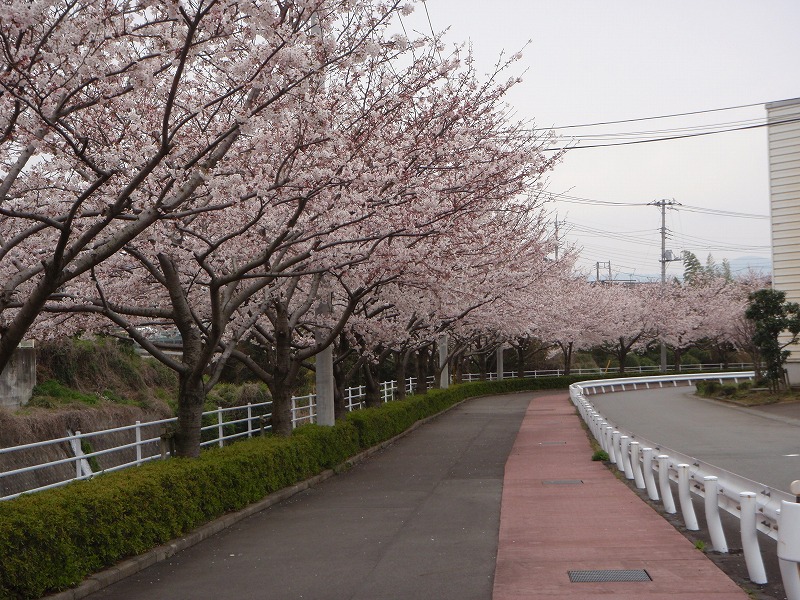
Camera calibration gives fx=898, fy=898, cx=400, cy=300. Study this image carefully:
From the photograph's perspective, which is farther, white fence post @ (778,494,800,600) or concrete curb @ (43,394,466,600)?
concrete curb @ (43,394,466,600)

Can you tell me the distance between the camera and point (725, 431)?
23.2 m

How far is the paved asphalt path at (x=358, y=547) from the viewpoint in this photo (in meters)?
8.03

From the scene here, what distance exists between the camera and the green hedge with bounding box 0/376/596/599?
7348mm

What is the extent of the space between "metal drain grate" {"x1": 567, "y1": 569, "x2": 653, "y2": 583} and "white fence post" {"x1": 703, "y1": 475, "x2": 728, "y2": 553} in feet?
3.60

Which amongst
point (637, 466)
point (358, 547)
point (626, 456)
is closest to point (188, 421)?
point (358, 547)

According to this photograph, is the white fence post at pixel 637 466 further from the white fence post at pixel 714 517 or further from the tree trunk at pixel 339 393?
the tree trunk at pixel 339 393

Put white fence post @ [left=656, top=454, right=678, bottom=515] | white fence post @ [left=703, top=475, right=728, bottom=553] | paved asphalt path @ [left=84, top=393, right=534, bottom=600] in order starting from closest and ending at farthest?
paved asphalt path @ [left=84, top=393, right=534, bottom=600]
white fence post @ [left=703, top=475, right=728, bottom=553]
white fence post @ [left=656, top=454, right=678, bottom=515]

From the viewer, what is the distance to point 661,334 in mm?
65562

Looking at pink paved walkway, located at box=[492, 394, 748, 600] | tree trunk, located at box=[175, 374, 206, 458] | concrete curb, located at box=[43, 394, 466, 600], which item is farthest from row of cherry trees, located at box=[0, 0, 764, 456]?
pink paved walkway, located at box=[492, 394, 748, 600]

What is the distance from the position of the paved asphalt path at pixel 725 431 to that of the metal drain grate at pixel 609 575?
18.9ft

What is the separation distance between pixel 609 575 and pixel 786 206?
1149 inches

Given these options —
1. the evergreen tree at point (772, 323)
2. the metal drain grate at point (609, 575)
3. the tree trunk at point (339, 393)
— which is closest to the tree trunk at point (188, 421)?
the metal drain grate at point (609, 575)

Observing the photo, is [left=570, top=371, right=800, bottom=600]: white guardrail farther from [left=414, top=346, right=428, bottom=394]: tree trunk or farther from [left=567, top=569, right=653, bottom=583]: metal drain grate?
[left=414, top=346, right=428, bottom=394]: tree trunk

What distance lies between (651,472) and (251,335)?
9.97 m
